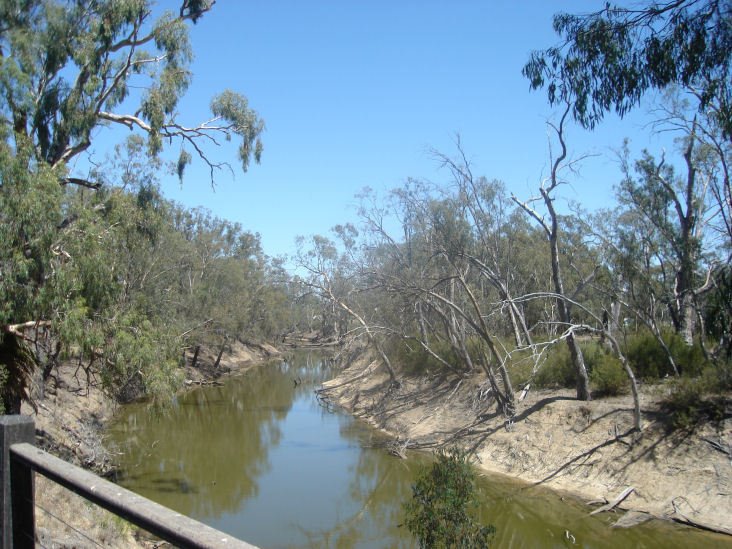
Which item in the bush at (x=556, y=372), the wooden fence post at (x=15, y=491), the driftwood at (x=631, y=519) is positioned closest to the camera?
the wooden fence post at (x=15, y=491)

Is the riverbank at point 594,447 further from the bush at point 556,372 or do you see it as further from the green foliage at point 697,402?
the bush at point 556,372

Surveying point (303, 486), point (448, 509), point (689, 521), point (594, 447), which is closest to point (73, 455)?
point (303, 486)

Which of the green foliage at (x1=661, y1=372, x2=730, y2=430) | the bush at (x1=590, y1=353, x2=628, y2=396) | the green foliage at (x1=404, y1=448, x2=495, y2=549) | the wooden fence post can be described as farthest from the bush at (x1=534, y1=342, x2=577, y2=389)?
the wooden fence post

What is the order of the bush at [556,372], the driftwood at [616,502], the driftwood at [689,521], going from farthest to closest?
1. the bush at [556,372]
2. the driftwood at [616,502]
3. the driftwood at [689,521]

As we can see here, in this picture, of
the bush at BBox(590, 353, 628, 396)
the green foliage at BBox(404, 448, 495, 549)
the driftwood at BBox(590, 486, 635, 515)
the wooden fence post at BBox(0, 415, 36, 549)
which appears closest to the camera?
the wooden fence post at BBox(0, 415, 36, 549)

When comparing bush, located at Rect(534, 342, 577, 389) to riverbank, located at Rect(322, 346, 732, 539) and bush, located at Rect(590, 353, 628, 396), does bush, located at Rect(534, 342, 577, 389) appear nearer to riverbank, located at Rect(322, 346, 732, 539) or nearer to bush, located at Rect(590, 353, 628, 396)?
riverbank, located at Rect(322, 346, 732, 539)

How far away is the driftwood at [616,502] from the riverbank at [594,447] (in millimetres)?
82

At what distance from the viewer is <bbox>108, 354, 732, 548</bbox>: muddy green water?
41.6ft

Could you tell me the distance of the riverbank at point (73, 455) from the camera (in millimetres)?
8445

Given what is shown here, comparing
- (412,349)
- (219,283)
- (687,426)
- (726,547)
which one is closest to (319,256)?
(412,349)

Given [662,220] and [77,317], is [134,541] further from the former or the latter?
[662,220]

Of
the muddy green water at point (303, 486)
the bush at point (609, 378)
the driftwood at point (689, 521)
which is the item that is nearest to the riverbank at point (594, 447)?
the driftwood at point (689, 521)

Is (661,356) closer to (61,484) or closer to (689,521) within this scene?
(689,521)

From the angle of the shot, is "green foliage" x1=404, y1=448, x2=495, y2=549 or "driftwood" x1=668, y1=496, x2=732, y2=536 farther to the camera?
"driftwood" x1=668, y1=496, x2=732, y2=536
